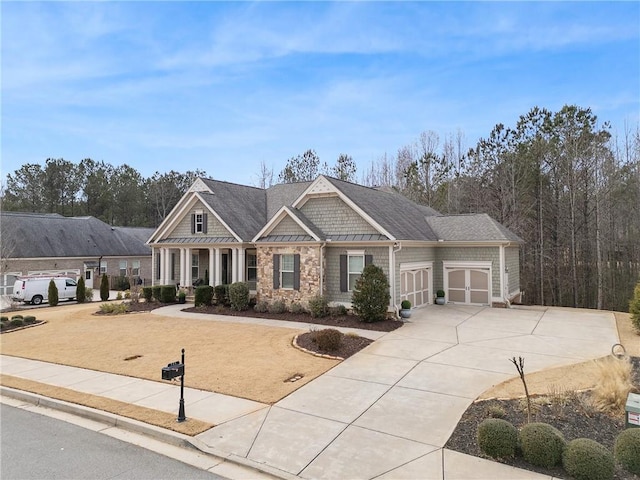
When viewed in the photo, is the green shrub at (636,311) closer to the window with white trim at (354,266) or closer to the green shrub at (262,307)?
the window with white trim at (354,266)

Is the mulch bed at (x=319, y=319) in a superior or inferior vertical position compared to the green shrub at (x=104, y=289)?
inferior

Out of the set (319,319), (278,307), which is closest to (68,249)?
(278,307)

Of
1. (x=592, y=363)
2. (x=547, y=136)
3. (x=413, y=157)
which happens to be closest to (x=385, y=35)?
(x=592, y=363)

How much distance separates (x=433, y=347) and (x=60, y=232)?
118ft

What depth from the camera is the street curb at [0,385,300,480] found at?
18.0 feet

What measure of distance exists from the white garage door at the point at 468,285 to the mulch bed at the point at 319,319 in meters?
6.15

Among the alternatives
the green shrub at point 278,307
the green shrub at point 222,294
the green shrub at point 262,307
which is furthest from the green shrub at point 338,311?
the green shrub at point 222,294

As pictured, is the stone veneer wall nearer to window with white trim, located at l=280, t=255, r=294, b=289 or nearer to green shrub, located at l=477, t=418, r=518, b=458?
window with white trim, located at l=280, t=255, r=294, b=289

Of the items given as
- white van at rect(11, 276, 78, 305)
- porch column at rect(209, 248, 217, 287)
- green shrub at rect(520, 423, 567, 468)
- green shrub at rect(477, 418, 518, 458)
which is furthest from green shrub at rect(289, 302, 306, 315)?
white van at rect(11, 276, 78, 305)

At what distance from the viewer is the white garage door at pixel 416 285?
17750 mm

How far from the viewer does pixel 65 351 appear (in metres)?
12.5

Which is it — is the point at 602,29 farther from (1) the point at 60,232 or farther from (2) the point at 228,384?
(1) the point at 60,232

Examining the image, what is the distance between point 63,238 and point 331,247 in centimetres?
2898

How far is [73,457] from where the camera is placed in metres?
5.85
